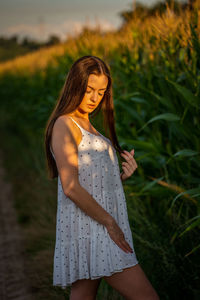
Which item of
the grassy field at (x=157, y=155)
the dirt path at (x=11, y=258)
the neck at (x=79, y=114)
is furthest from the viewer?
the dirt path at (x=11, y=258)

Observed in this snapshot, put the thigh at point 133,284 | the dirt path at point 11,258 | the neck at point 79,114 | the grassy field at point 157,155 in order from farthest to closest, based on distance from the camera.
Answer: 1. the dirt path at point 11,258
2. the grassy field at point 157,155
3. the neck at point 79,114
4. the thigh at point 133,284

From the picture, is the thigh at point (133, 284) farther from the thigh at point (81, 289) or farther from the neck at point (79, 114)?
the neck at point (79, 114)

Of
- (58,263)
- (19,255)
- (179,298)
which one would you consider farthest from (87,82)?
(19,255)

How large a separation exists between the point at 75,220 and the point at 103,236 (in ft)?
0.46

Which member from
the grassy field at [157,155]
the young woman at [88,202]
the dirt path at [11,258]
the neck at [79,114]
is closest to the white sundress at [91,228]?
the young woman at [88,202]

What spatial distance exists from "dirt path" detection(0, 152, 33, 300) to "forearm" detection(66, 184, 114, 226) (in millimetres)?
1718

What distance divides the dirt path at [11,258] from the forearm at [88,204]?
5.64 feet

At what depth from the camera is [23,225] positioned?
464cm

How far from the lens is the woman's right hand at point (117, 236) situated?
4.92ft

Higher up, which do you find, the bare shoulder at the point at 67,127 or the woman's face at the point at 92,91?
the woman's face at the point at 92,91

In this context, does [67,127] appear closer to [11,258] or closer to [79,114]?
[79,114]

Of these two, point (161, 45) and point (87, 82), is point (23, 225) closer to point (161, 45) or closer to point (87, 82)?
point (161, 45)

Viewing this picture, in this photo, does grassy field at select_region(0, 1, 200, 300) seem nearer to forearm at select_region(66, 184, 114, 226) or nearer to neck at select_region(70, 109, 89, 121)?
neck at select_region(70, 109, 89, 121)

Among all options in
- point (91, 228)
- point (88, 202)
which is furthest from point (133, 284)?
point (88, 202)
